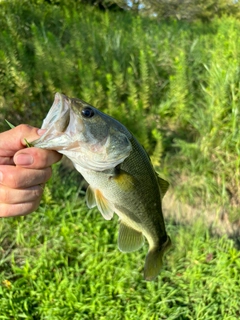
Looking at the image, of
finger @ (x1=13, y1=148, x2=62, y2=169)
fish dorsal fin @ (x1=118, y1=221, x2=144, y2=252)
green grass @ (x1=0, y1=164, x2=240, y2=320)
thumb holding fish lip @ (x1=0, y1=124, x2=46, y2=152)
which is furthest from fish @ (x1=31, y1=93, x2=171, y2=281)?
green grass @ (x1=0, y1=164, x2=240, y2=320)

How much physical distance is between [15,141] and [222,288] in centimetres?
165

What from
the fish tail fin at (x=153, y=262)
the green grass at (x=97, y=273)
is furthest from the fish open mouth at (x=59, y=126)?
the green grass at (x=97, y=273)

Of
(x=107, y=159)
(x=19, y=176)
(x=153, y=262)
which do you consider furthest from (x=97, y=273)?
(x=107, y=159)

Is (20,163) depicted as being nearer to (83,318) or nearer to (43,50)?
(83,318)

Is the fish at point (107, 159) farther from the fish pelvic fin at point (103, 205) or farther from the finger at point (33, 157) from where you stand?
the finger at point (33, 157)

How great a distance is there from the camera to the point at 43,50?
3318 mm

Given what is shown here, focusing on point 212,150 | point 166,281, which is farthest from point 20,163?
point 212,150

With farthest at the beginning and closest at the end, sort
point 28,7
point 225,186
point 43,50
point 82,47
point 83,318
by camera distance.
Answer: point 28,7
point 82,47
point 43,50
point 225,186
point 83,318

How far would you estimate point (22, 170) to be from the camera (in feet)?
4.17

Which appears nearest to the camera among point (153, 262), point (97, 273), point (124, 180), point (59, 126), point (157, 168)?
point (59, 126)

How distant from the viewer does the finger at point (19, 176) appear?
1.27m

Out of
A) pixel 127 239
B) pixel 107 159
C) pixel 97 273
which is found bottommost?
pixel 97 273

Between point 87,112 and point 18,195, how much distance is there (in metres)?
0.48

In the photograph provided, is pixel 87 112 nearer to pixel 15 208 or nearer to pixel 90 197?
pixel 90 197
